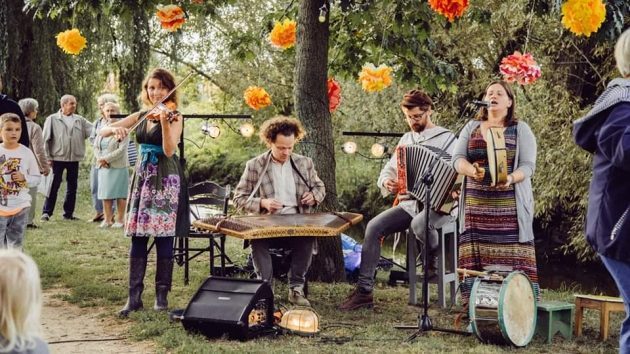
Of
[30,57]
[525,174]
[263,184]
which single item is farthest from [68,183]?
[525,174]

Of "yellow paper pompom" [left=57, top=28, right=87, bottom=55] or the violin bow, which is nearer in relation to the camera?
the violin bow

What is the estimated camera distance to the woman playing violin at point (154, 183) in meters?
6.07

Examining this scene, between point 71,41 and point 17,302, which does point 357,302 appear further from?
point 17,302

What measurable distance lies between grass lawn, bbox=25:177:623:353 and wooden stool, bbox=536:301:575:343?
0.06 m

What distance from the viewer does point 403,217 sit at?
6766 mm

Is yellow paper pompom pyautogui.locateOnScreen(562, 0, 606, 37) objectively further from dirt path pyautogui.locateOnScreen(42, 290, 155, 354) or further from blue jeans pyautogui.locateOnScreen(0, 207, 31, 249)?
blue jeans pyautogui.locateOnScreen(0, 207, 31, 249)

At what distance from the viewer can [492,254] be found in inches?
226

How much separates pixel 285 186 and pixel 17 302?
4.05 m

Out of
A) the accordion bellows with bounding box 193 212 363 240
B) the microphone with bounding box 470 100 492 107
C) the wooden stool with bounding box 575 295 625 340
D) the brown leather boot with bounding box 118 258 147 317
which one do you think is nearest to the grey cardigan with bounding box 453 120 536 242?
the microphone with bounding box 470 100 492 107

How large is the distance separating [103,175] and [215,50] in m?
9.54

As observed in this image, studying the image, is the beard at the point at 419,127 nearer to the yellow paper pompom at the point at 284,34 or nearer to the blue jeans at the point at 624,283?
the yellow paper pompom at the point at 284,34

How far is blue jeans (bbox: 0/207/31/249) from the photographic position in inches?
266

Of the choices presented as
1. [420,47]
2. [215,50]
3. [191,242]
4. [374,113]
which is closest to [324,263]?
[420,47]

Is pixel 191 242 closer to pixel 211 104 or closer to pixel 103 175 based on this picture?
pixel 103 175
